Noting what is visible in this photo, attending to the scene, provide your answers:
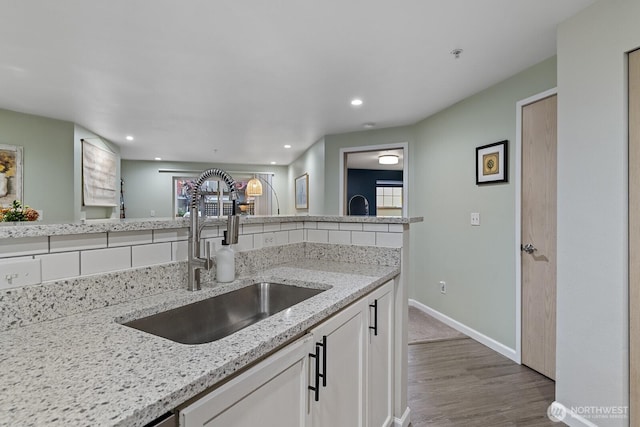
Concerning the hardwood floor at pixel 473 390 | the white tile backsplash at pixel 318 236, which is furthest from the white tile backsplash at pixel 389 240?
the hardwood floor at pixel 473 390

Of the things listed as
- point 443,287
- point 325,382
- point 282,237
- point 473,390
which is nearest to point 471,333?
point 443,287

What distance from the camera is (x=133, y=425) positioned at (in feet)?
1.48

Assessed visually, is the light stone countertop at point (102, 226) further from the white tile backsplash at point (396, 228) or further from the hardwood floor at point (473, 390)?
the hardwood floor at point (473, 390)

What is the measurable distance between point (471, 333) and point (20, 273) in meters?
3.18

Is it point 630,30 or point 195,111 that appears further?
point 195,111

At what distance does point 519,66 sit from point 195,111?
3.08 meters

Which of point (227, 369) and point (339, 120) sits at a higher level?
point (339, 120)

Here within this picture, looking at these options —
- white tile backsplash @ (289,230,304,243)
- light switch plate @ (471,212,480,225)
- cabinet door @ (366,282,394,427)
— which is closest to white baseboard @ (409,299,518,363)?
light switch plate @ (471,212,480,225)

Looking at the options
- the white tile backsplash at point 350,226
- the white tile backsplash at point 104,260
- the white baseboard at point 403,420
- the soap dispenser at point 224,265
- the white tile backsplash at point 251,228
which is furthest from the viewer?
the white tile backsplash at point 350,226

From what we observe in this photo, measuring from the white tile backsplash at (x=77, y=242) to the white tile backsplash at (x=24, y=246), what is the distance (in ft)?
0.05

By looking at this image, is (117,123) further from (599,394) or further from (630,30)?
(599,394)

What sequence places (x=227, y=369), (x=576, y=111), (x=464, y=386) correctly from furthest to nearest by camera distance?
(x=464, y=386), (x=576, y=111), (x=227, y=369)

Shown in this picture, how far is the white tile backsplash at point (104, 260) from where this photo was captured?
91cm

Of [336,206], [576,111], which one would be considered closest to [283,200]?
[336,206]
